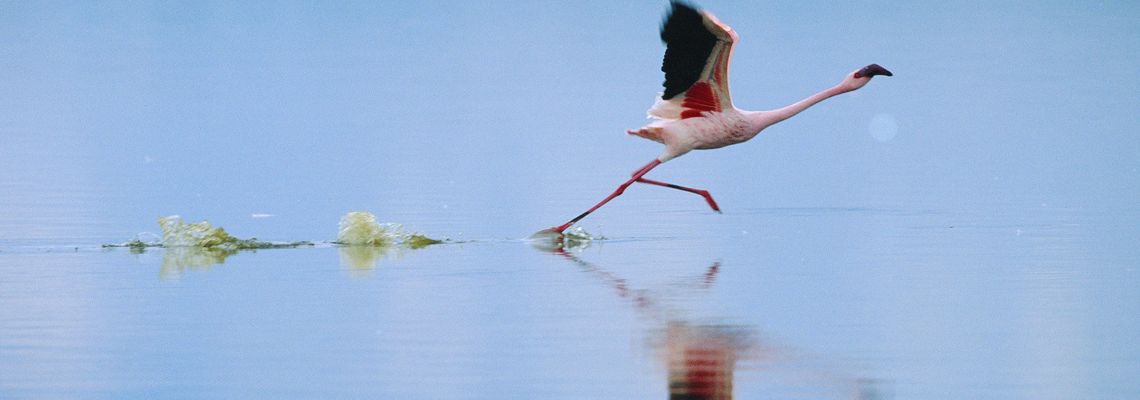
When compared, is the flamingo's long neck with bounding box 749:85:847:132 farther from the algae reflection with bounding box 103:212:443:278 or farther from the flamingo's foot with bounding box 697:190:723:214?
the algae reflection with bounding box 103:212:443:278

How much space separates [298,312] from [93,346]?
1449 millimetres

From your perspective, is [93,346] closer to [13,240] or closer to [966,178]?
[13,240]

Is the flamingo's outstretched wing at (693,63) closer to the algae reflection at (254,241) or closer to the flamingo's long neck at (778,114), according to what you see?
the flamingo's long neck at (778,114)

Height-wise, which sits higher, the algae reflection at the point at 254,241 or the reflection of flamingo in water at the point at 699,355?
the algae reflection at the point at 254,241

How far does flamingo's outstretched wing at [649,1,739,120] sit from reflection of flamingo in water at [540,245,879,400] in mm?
3162

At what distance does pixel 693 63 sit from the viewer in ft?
46.8

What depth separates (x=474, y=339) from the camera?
920 cm

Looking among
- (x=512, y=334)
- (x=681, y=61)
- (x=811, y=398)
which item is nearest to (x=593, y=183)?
(x=681, y=61)

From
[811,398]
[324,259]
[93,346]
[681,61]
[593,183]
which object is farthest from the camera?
[593,183]

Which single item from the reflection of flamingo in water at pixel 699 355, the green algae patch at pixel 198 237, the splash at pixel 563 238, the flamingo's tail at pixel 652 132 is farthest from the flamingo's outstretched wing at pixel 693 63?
the reflection of flamingo in water at pixel 699 355

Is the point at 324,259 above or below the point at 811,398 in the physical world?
above

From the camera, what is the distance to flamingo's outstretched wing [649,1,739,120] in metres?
13.5

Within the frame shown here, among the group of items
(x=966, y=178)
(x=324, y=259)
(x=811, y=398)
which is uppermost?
(x=966, y=178)

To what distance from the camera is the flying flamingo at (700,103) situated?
46.0 feet
